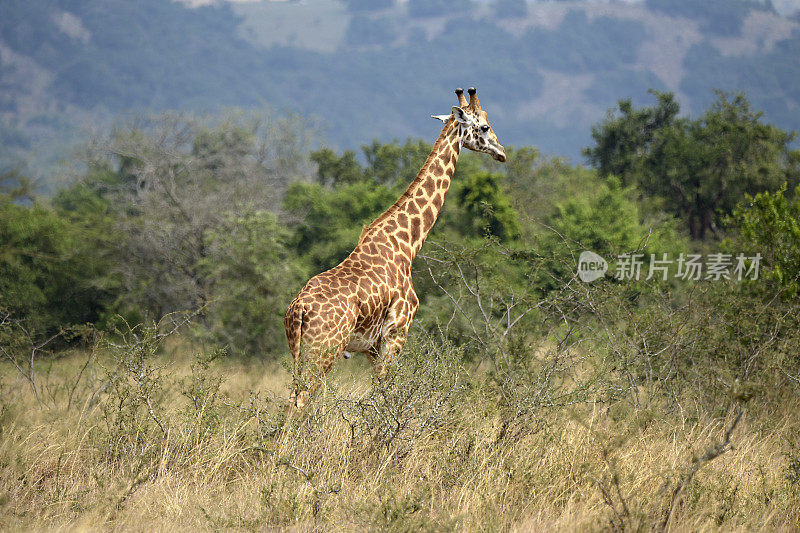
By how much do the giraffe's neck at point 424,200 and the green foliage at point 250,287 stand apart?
5.35m

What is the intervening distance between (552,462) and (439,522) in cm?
113

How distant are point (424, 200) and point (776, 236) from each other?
3.76 meters

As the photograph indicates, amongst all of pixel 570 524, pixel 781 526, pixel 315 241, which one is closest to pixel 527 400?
pixel 570 524

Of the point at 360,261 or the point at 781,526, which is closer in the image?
the point at 781,526

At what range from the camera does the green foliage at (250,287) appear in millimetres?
11531

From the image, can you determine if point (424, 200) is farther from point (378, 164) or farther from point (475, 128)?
point (378, 164)

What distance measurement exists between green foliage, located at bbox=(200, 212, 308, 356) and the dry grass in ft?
18.9

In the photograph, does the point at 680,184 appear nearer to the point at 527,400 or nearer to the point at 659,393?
the point at 659,393

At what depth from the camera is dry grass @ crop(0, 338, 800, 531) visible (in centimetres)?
405

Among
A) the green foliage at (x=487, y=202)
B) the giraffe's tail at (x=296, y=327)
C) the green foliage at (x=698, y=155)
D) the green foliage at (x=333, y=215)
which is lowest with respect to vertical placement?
the giraffe's tail at (x=296, y=327)

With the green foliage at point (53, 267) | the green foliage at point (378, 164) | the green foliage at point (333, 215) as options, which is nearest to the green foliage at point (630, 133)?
the green foliage at point (378, 164)

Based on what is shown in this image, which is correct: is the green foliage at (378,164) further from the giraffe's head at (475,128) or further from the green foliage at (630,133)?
the giraffe's head at (475,128)

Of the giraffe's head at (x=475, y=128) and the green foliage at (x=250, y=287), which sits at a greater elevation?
the giraffe's head at (x=475, y=128)

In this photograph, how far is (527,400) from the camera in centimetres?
507
